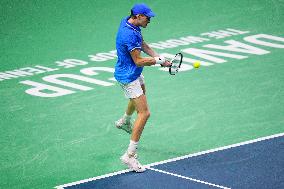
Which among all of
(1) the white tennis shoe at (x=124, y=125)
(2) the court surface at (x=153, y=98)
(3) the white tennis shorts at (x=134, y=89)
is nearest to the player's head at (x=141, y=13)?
(3) the white tennis shorts at (x=134, y=89)

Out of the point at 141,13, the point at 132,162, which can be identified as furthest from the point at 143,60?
the point at 132,162

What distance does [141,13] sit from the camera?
12766 mm

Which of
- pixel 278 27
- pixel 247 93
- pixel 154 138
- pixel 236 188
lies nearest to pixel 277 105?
pixel 247 93

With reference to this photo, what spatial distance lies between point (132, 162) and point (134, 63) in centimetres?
153

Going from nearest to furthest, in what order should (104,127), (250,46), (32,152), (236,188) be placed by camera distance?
(236,188) → (32,152) → (104,127) → (250,46)

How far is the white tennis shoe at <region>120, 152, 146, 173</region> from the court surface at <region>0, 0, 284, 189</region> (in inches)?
4.9

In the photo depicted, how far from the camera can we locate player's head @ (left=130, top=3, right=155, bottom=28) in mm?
12750

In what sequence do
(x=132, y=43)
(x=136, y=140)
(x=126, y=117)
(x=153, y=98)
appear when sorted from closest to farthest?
(x=132, y=43)
(x=136, y=140)
(x=126, y=117)
(x=153, y=98)

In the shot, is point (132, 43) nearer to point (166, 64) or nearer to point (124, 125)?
point (166, 64)

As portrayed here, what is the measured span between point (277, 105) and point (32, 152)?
476 cm

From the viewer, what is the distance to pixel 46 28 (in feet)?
71.6

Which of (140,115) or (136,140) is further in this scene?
(140,115)

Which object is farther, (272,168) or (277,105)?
(277,105)

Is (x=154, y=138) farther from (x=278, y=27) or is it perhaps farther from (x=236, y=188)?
(x=278, y=27)
